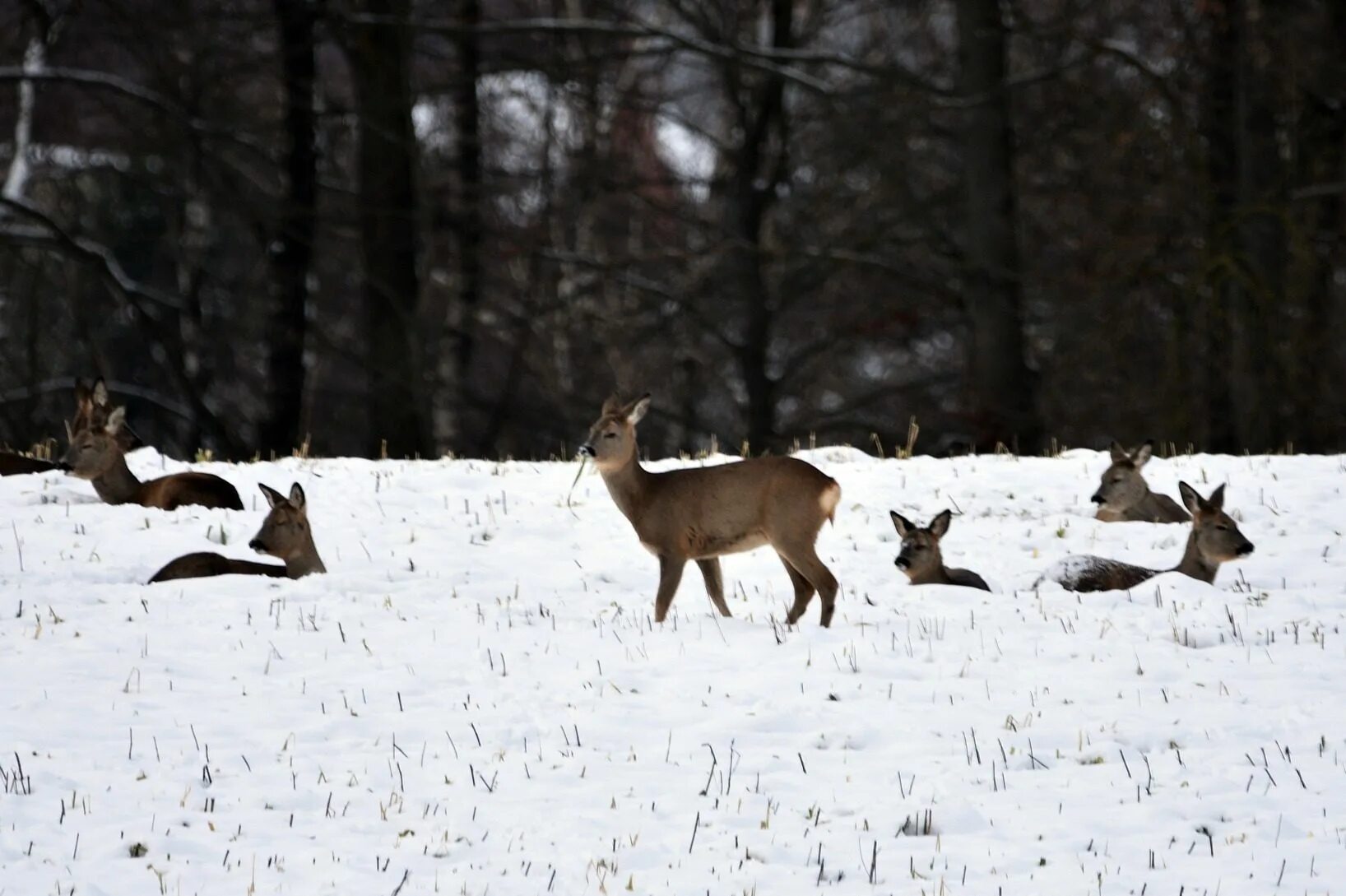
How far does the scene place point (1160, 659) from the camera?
9.28m

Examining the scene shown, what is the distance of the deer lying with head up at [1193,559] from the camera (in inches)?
447

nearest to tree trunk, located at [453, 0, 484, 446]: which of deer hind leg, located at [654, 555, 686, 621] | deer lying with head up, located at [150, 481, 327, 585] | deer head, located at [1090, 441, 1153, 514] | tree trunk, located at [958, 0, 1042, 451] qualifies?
tree trunk, located at [958, 0, 1042, 451]

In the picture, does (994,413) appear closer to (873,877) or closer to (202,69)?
(202,69)

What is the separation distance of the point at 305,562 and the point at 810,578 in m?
3.25

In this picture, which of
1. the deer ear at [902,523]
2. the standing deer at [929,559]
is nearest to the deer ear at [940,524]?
the standing deer at [929,559]

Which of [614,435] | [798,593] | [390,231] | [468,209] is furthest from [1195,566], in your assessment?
[468,209]

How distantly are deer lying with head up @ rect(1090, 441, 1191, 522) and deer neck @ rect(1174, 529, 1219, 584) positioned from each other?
4.70ft

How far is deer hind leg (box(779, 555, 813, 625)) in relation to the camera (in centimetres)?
1068

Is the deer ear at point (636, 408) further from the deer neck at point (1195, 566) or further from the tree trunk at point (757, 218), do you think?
the tree trunk at point (757, 218)

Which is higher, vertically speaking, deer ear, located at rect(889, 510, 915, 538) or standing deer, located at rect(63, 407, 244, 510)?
standing deer, located at rect(63, 407, 244, 510)

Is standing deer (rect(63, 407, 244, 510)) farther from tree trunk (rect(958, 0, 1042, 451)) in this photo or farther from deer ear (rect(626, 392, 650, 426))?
tree trunk (rect(958, 0, 1042, 451))

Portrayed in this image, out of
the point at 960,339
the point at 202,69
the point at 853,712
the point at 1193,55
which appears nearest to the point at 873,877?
the point at 853,712

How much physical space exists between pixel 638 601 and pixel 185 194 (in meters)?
16.9

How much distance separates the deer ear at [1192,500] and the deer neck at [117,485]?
7084mm
